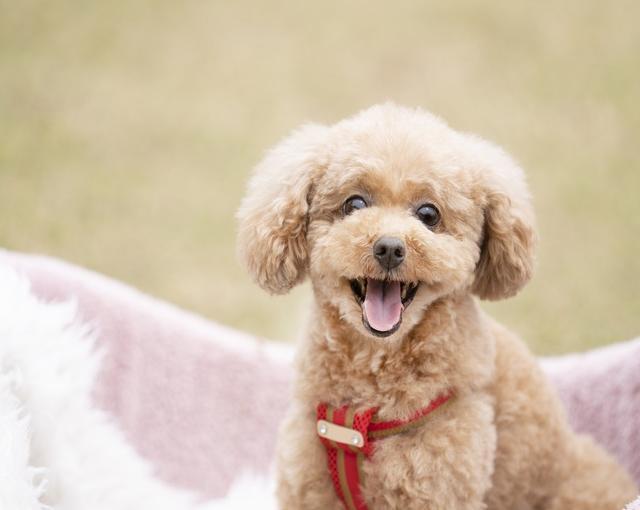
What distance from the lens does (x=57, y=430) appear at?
1.46m

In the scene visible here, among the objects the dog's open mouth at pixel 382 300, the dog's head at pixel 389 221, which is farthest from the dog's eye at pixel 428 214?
the dog's open mouth at pixel 382 300

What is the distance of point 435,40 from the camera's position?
3.60m

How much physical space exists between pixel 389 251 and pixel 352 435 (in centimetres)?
32

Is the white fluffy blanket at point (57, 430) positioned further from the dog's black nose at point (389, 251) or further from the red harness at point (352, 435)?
the dog's black nose at point (389, 251)

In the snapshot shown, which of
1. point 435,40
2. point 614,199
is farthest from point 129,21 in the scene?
point 614,199

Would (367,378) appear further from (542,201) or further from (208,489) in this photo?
(542,201)

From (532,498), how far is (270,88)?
8.34 feet

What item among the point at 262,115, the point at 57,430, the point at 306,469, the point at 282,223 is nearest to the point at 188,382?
the point at 57,430

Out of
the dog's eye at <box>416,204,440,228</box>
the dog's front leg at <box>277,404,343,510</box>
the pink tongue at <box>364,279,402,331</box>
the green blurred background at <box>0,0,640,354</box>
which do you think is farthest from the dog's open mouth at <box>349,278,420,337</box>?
the green blurred background at <box>0,0,640,354</box>

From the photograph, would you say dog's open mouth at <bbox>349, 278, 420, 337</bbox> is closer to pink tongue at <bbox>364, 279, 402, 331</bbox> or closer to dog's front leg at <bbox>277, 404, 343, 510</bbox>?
pink tongue at <bbox>364, 279, 402, 331</bbox>

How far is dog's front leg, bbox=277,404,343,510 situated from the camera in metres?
1.30

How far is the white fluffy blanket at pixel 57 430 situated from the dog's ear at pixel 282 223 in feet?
1.55

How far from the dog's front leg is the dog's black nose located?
34 cm

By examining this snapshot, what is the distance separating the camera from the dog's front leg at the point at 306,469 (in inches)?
51.3
